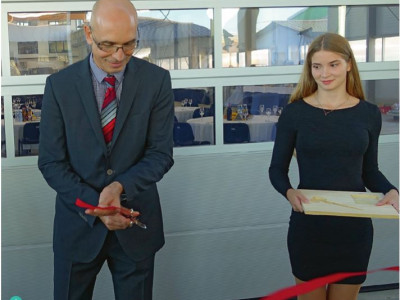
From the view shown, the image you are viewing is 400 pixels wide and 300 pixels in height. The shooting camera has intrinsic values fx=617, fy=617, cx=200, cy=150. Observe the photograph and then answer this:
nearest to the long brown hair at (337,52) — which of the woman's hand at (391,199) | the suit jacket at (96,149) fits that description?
the woman's hand at (391,199)

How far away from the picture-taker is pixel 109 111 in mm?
2477

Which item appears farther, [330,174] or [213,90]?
[213,90]

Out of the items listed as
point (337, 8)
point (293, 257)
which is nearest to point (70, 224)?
point (293, 257)

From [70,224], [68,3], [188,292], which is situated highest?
[68,3]

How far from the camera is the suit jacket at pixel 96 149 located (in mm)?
2424

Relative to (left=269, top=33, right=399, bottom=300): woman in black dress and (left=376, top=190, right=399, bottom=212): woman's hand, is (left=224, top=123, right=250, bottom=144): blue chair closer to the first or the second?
(left=269, top=33, right=399, bottom=300): woman in black dress

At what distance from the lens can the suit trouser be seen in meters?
2.57

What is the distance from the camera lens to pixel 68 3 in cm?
371

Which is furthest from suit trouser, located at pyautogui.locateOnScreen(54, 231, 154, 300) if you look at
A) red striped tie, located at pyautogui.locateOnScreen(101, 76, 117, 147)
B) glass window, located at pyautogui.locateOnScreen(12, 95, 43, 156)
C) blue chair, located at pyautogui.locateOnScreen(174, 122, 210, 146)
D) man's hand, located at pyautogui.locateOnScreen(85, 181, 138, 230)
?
blue chair, located at pyautogui.locateOnScreen(174, 122, 210, 146)

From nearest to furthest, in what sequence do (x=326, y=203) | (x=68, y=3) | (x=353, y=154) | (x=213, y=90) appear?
1. (x=326, y=203)
2. (x=353, y=154)
3. (x=68, y=3)
4. (x=213, y=90)

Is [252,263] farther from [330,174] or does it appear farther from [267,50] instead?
[330,174]

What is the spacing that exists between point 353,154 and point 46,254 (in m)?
2.12

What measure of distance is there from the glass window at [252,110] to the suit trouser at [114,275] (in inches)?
65.7

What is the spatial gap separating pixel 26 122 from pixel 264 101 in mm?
1550
